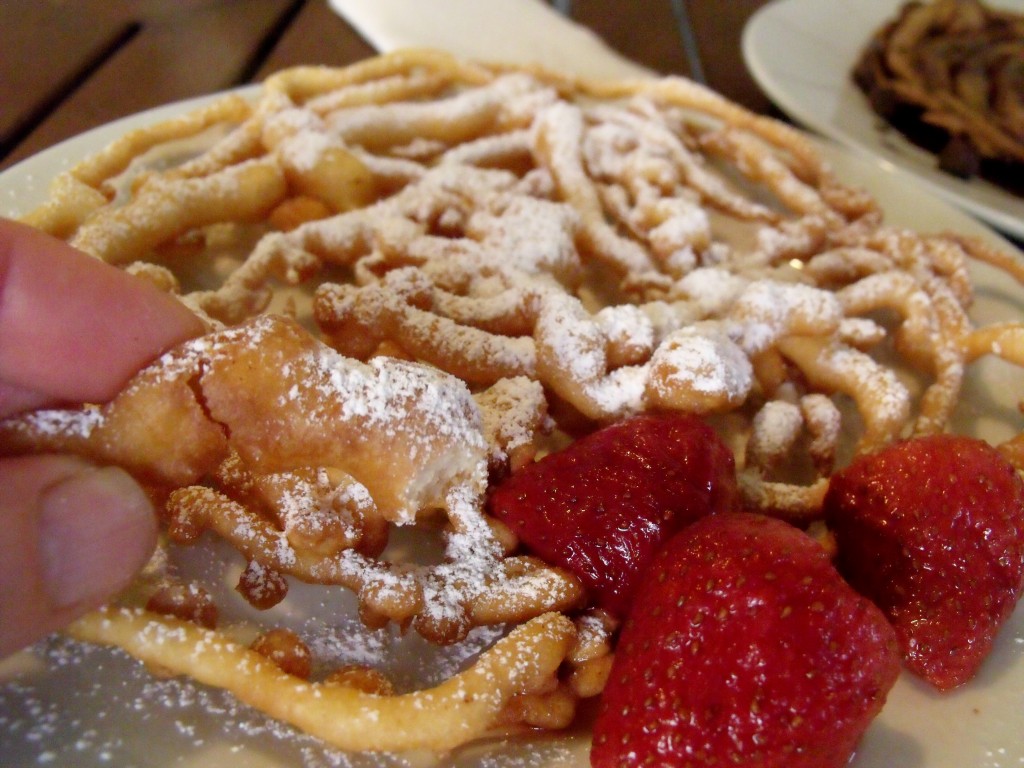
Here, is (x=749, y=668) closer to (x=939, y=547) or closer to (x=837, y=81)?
(x=939, y=547)

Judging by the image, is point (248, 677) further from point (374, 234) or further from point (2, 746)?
point (374, 234)

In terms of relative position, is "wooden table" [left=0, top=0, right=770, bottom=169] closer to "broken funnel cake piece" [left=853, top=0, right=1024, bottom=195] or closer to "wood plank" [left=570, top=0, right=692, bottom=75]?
"wood plank" [left=570, top=0, right=692, bottom=75]

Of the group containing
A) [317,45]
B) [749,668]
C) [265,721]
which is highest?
[317,45]

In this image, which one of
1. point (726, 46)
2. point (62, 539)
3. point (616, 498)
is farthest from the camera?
point (726, 46)

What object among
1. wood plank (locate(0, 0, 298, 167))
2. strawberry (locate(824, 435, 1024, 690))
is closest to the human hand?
strawberry (locate(824, 435, 1024, 690))

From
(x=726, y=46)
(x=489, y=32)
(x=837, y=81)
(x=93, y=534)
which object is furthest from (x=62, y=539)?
(x=726, y=46)

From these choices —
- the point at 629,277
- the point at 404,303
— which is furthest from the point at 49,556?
the point at 629,277
